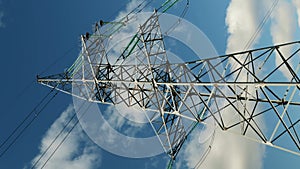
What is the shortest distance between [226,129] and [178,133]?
15.2ft

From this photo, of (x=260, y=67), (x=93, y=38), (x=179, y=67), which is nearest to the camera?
(x=260, y=67)

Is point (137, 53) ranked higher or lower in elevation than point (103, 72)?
higher

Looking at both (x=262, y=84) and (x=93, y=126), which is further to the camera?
(x=93, y=126)

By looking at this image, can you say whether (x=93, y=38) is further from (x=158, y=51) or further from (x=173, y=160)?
(x=173, y=160)

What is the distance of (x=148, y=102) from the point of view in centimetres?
2053

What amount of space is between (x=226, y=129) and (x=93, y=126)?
13.3 meters

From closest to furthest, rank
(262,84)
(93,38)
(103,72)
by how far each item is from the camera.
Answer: (262,84)
(103,72)
(93,38)

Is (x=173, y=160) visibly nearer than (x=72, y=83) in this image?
Yes

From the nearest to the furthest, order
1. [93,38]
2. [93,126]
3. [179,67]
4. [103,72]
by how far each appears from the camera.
Result: [179,67] → [103,72] → [93,38] → [93,126]

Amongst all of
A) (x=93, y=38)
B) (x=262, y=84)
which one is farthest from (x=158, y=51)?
(x=262, y=84)

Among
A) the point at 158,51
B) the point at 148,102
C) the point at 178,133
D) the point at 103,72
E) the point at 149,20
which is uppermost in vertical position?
the point at 149,20

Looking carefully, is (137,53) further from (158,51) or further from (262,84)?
(262,84)

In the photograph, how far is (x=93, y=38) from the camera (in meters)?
23.0

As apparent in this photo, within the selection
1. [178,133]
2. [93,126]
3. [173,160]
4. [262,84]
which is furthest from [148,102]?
[262,84]
